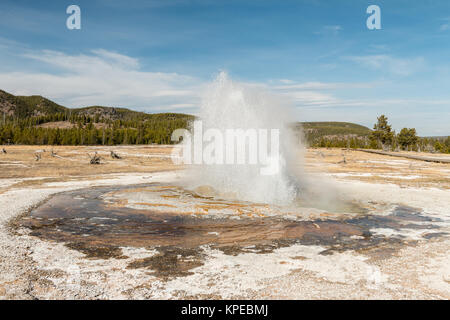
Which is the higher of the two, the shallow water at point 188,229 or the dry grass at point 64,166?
the dry grass at point 64,166

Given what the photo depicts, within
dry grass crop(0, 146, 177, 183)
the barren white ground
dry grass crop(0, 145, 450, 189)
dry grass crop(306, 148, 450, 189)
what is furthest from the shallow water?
dry grass crop(0, 146, 177, 183)

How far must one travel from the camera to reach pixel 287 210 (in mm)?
14125

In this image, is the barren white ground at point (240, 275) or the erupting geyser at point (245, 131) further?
the erupting geyser at point (245, 131)

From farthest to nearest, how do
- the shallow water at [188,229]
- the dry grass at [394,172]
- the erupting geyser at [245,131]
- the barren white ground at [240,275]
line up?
the dry grass at [394,172] < the erupting geyser at [245,131] < the shallow water at [188,229] < the barren white ground at [240,275]

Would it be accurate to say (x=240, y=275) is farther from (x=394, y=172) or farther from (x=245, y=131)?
(x=394, y=172)

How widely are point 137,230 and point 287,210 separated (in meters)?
6.48

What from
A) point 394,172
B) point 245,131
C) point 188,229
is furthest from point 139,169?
point 394,172

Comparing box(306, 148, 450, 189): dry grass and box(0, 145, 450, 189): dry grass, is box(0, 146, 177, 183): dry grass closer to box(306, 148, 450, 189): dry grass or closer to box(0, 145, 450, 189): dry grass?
box(0, 145, 450, 189): dry grass

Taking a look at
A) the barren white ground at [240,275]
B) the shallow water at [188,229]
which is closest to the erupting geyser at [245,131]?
the shallow water at [188,229]

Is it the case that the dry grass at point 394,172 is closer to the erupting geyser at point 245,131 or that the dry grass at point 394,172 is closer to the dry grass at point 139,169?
the dry grass at point 139,169

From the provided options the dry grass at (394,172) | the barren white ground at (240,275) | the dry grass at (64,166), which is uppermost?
the dry grass at (64,166)

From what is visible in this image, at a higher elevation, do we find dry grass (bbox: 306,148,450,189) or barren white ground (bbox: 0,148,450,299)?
dry grass (bbox: 306,148,450,189)
